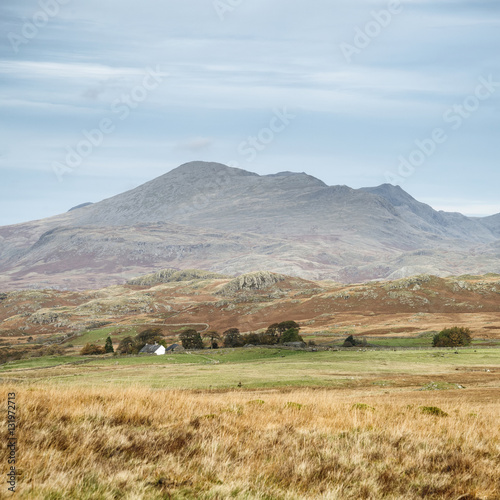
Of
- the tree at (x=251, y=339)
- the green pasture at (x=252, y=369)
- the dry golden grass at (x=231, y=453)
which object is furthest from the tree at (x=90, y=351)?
the dry golden grass at (x=231, y=453)

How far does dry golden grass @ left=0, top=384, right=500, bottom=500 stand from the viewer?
28.7 ft

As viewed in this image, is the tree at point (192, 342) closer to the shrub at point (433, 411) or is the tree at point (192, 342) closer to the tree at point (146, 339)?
the tree at point (146, 339)

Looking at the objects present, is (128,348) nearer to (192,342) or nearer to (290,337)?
(192,342)

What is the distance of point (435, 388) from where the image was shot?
131ft

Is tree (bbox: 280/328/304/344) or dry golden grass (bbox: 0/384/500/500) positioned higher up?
dry golden grass (bbox: 0/384/500/500)

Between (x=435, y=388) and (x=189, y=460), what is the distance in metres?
35.4

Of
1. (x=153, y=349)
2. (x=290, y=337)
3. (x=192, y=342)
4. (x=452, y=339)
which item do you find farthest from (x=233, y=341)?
(x=452, y=339)

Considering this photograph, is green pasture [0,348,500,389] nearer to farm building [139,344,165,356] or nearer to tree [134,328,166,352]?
farm building [139,344,165,356]

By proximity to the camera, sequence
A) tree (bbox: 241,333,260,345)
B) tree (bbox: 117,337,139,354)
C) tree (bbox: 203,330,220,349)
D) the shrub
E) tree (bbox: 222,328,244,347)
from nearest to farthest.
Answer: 1. the shrub
2. tree (bbox: 203,330,220,349)
3. tree (bbox: 117,337,139,354)
4. tree (bbox: 222,328,244,347)
5. tree (bbox: 241,333,260,345)

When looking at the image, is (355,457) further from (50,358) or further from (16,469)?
(50,358)

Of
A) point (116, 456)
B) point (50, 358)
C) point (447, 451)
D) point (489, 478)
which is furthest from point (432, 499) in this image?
point (50, 358)

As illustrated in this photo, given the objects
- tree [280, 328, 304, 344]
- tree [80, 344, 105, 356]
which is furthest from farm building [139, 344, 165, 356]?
tree [280, 328, 304, 344]

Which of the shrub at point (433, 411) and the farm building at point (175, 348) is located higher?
the shrub at point (433, 411)

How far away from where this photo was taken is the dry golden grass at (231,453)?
345 inches
